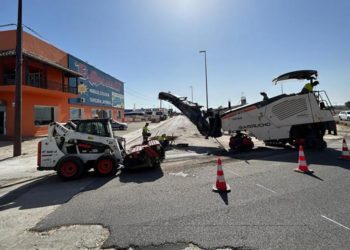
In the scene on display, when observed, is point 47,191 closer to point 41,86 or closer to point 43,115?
point 41,86

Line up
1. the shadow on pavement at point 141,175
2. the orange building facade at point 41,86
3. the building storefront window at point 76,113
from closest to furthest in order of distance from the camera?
the shadow on pavement at point 141,175 < the orange building facade at point 41,86 < the building storefront window at point 76,113

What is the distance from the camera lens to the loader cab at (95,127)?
8969 mm

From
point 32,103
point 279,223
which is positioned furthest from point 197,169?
point 32,103

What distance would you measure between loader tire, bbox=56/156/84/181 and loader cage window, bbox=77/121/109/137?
1.01 meters

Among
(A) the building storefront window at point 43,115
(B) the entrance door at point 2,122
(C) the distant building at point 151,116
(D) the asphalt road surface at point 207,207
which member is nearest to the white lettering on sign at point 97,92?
(A) the building storefront window at point 43,115

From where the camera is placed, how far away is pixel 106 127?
918cm

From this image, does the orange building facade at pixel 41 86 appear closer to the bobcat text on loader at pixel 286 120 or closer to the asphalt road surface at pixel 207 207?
the bobcat text on loader at pixel 286 120

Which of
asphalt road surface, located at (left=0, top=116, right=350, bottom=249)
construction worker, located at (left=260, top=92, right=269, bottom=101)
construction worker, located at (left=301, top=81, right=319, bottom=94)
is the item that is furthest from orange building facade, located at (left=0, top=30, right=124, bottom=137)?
construction worker, located at (left=301, top=81, right=319, bottom=94)

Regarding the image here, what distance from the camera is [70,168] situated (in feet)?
28.2

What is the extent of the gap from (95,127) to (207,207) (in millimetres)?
5349

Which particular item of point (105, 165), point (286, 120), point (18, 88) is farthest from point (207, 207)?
point (18, 88)

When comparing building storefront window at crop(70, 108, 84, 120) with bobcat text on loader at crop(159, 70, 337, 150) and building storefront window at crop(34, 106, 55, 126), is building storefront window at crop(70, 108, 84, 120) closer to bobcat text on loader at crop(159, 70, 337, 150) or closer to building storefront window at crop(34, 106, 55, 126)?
building storefront window at crop(34, 106, 55, 126)

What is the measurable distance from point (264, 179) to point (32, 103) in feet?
78.3

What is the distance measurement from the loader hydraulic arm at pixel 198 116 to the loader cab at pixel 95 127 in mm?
8972
